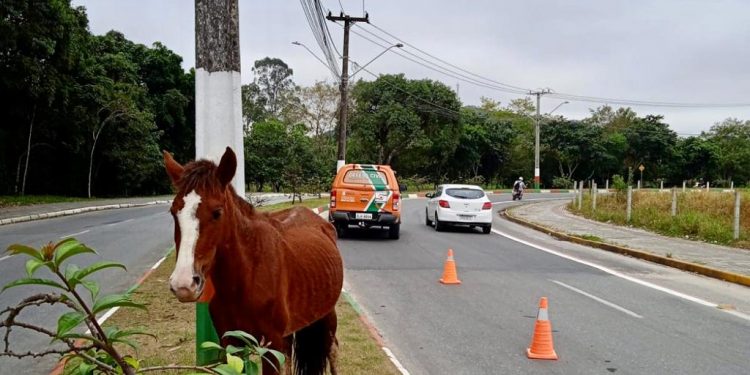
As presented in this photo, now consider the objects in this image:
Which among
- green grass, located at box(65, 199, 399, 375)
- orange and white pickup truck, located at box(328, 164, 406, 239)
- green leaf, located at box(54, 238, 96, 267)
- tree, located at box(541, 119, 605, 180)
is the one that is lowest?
green grass, located at box(65, 199, 399, 375)

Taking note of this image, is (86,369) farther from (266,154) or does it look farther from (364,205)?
(266,154)

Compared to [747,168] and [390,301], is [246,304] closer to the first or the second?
[390,301]

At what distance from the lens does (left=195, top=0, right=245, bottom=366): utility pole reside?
4.86 m

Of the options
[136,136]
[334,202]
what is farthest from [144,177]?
[334,202]

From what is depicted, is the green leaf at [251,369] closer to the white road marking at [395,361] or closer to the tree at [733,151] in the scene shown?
the white road marking at [395,361]

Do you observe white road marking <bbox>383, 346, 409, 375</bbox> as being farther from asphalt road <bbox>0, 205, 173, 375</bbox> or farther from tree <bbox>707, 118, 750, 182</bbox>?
tree <bbox>707, 118, 750, 182</bbox>

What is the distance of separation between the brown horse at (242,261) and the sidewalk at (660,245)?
988cm

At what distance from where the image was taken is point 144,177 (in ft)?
123

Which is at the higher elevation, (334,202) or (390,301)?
(334,202)

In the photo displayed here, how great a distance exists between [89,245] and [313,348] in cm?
1061

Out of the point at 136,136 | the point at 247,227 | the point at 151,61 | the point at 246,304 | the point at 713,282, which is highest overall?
the point at 151,61

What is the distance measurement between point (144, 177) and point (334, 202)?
1002 inches

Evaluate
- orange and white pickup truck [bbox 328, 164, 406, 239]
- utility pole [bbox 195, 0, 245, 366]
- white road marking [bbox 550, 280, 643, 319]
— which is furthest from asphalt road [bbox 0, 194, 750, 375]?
utility pole [bbox 195, 0, 245, 366]

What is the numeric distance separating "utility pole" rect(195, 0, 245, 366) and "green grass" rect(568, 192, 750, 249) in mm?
15042
